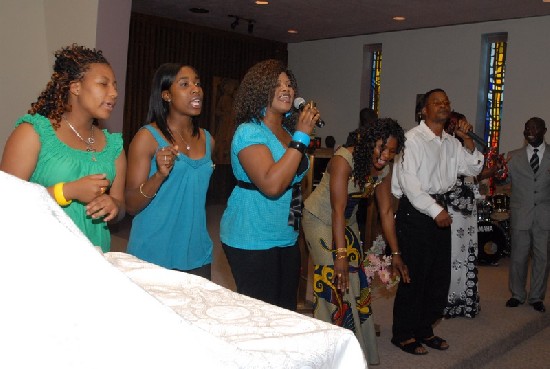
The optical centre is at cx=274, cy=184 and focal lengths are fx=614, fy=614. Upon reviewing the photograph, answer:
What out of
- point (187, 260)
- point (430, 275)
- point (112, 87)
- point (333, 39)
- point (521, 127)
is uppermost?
point (333, 39)

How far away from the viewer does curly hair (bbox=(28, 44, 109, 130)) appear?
6.71 feet

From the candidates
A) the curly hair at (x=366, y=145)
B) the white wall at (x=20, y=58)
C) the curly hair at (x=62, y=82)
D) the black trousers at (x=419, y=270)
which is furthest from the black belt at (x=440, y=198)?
the white wall at (x=20, y=58)

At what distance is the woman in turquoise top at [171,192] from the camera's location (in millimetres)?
2352

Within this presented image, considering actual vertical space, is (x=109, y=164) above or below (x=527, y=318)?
above

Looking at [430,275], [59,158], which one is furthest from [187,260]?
[430,275]

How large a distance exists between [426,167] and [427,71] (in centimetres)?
686

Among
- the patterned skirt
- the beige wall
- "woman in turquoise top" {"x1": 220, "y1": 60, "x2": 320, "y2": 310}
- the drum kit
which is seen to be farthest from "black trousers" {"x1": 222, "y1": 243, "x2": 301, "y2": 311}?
the drum kit

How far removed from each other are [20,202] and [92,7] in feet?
19.5

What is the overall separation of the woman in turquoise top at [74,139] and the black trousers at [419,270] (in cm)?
228

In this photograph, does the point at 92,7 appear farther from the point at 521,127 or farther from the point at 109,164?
the point at 521,127

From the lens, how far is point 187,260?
239cm

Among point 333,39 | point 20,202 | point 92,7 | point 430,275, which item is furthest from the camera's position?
point 333,39

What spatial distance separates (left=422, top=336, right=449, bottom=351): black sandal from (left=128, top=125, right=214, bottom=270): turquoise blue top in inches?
90.7

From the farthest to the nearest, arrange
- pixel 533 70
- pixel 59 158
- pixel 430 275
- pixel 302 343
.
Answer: pixel 533 70
pixel 430 275
pixel 59 158
pixel 302 343
